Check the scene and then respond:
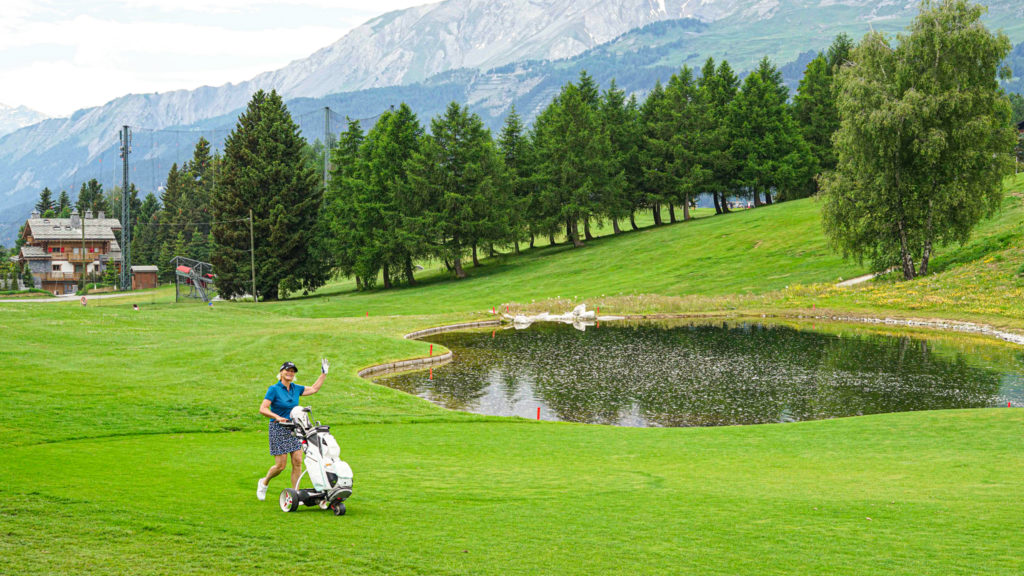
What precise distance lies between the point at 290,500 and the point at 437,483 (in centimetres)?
307

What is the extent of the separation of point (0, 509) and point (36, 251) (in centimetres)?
12652

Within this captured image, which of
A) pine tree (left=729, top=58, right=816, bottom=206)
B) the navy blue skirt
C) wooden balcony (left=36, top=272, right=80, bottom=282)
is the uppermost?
pine tree (left=729, top=58, right=816, bottom=206)

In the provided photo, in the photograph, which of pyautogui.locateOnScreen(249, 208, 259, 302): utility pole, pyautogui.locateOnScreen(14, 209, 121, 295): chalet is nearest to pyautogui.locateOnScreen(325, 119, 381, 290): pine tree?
pyautogui.locateOnScreen(249, 208, 259, 302): utility pole

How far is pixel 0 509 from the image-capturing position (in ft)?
32.7

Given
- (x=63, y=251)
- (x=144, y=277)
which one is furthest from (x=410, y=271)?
(x=63, y=251)

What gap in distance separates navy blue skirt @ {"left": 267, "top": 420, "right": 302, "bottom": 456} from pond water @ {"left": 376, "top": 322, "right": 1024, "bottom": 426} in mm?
14316

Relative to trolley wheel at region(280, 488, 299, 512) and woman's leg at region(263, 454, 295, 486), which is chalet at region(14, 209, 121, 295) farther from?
trolley wheel at region(280, 488, 299, 512)

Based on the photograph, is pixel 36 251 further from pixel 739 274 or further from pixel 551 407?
pixel 551 407

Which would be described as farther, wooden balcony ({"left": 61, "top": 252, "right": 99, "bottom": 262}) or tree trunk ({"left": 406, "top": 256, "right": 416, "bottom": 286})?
wooden balcony ({"left": 61, "top": 252, "right": 99, "bottom": 262})

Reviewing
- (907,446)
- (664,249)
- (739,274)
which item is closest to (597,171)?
(664,249)

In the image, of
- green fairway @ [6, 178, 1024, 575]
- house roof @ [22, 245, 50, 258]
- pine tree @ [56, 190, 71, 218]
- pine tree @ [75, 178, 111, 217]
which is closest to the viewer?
green fairway @ [6, 178, 1024, 575]

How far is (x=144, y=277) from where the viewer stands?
12012 cm

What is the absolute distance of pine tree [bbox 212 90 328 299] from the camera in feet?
249

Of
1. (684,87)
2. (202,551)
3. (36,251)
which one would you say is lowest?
(202,551)
